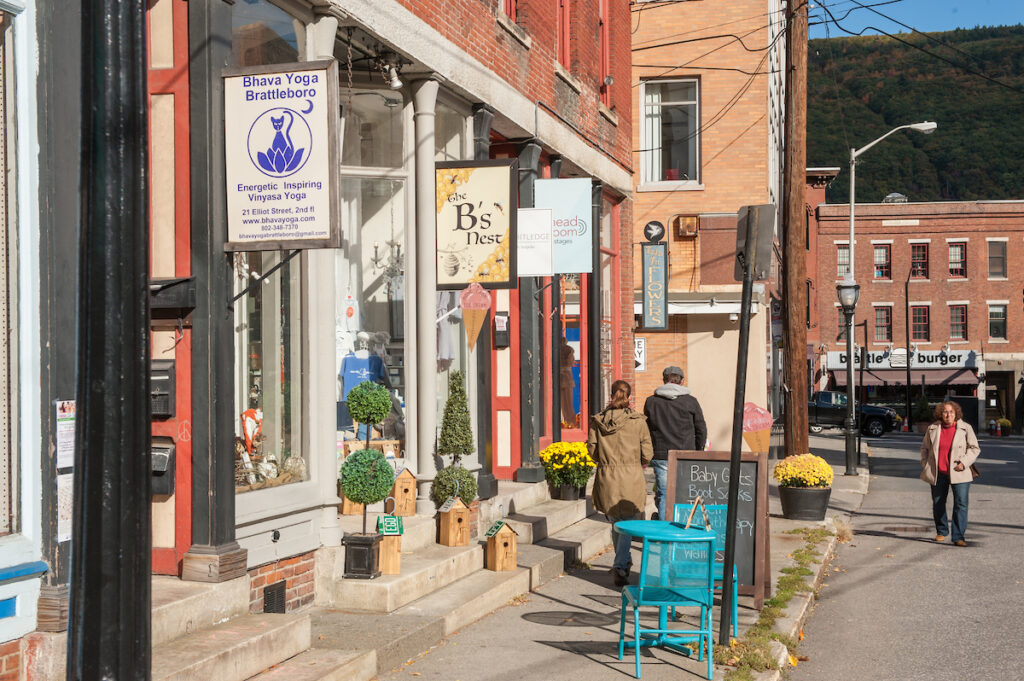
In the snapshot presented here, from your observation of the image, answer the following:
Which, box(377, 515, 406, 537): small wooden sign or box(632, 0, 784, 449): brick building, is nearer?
box(377, 515, 406, 537): small wooden sign

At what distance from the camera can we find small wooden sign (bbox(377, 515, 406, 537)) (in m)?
9.02

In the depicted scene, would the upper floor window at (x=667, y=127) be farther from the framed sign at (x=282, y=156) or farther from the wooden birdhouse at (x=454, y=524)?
the framed sign at (x=282, y=156)

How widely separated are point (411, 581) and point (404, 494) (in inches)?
69.8

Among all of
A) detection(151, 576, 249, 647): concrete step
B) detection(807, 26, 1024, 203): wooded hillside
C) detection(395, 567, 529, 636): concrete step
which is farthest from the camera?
detection(807, 26, 1024, 203): wooded hillside

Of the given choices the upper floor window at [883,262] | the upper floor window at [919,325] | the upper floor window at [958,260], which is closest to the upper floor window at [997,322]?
the upper floor window at [958,260]

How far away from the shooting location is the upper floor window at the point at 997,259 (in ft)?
196

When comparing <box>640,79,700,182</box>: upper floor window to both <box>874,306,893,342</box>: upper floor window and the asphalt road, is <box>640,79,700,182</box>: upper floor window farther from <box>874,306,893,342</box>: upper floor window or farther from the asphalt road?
<box>874,306,893,342</box>: upper floor window

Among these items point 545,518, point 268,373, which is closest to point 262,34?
point 268,373

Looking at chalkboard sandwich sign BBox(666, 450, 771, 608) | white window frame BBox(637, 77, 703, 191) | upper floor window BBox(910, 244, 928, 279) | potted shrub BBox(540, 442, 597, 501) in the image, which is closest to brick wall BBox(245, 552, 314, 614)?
chalkboard sandwich sign BBox(666, 450, 771, 608)

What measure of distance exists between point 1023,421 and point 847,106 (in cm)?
5334

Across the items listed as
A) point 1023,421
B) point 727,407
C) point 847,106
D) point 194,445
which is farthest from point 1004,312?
point 194,445

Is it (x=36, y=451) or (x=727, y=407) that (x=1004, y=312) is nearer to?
(x=727, y=407)

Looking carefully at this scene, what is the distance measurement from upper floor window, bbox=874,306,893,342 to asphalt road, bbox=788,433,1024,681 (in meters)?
43.5

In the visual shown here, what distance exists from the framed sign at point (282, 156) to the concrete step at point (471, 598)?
10.1ft
